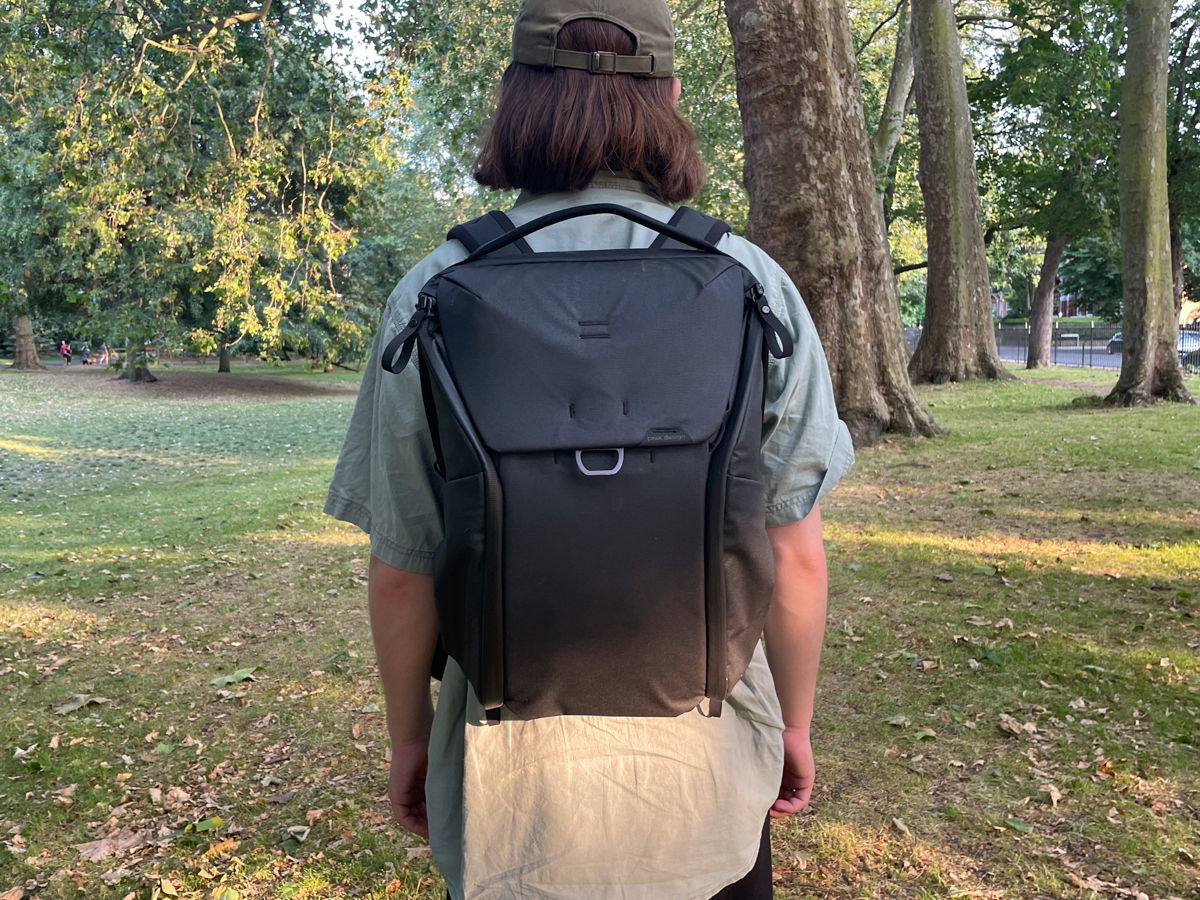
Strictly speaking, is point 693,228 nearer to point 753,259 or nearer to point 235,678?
point 753,259

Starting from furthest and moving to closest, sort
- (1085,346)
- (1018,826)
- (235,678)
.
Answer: (1085,346) < (235,678) < (1018,826)

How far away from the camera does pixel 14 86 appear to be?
10055mm

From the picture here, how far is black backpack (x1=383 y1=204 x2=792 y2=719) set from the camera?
4.32ft

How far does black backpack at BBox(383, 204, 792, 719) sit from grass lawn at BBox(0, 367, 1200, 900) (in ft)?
7.72

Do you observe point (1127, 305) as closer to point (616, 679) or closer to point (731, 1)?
point (731, 1)

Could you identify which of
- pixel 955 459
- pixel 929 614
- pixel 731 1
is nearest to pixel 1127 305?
pixel 955 459

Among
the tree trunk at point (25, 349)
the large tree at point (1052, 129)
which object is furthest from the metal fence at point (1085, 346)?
the tree trunk at point (25, 349)

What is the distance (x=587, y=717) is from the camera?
5.09ft

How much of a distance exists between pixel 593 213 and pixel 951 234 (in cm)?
1949

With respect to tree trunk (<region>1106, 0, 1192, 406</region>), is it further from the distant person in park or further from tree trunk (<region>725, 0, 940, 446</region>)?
the distant person in park

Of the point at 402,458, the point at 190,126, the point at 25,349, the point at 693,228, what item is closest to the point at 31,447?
the point at 190,126

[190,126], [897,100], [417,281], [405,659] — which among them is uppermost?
[897,100]

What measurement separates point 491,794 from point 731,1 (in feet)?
30.4

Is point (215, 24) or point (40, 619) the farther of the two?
point (215, 24)
